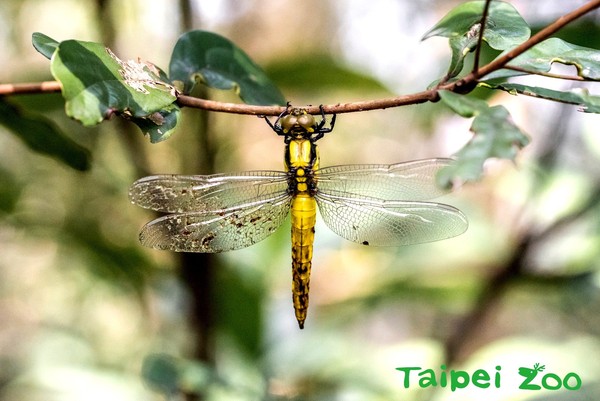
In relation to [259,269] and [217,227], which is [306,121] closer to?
[217,227]

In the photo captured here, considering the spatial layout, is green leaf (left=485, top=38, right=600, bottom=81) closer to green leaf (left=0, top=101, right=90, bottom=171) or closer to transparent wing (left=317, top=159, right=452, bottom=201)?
transparent wing (left=317, top=159, right=452, bottom=201)

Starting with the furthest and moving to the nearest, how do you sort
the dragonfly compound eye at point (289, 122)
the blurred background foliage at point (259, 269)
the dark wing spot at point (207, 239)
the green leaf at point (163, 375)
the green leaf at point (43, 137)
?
the blurred background foliage at point (259, 269) → the green leaf at point (163, 375) → the dark wing spot at point (207, 239) → the dragonfly compound eye at point (289, 122) → the green leaf at point (43, 137)

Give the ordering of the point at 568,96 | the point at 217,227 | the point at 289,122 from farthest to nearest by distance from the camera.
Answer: the point at 217,227
the point at 289,122
the point at 568,96

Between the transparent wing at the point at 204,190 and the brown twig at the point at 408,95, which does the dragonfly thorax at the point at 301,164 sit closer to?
the transparent wing at the point at 204,190

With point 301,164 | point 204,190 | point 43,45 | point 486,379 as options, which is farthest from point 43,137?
point 486,379

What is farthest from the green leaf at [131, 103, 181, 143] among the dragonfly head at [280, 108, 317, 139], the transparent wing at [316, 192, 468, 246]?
the transparent wing at [316, 192, 468, 246]

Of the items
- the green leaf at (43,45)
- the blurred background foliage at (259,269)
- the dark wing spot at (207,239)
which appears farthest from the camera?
the blurred background foliage at (259,269)

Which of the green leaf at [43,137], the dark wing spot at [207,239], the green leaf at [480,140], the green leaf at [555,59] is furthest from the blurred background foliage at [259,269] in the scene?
the green leaf at [480,140]
